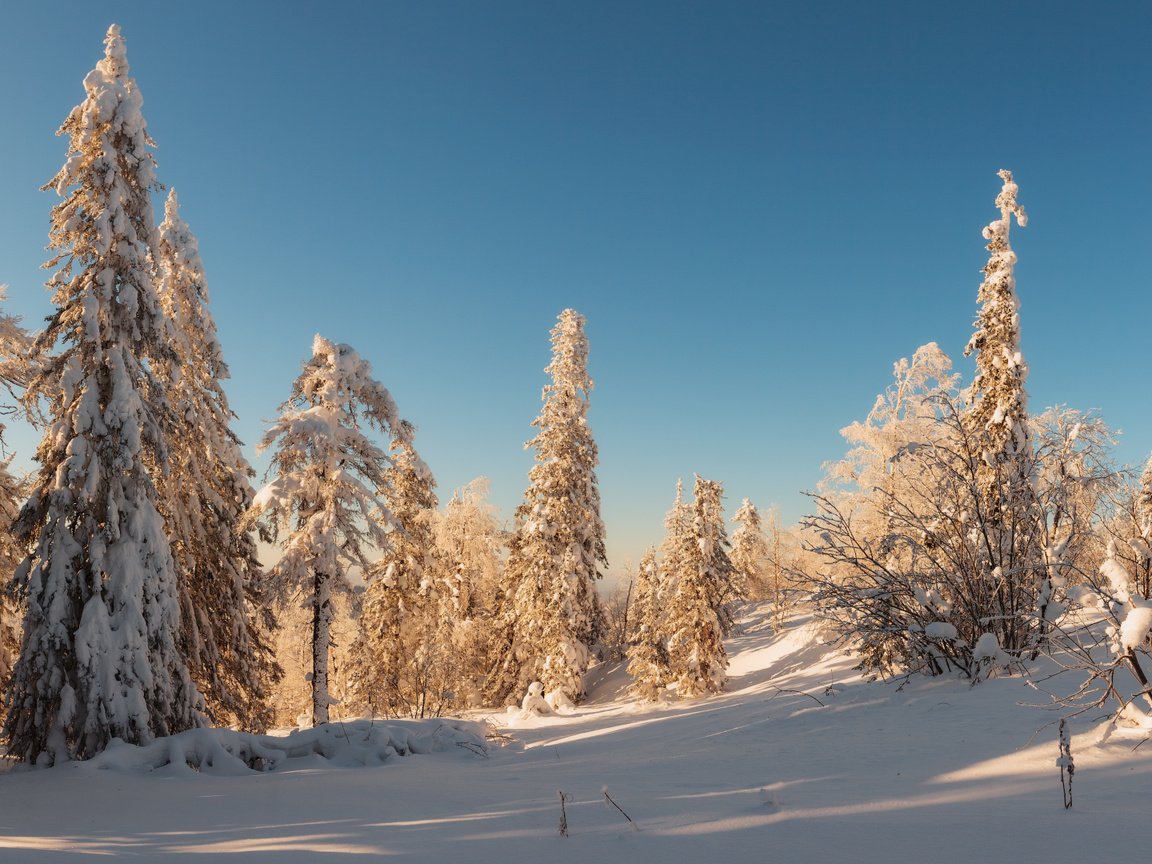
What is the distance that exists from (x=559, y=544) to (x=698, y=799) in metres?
22.4

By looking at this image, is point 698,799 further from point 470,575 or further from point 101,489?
point 470,575

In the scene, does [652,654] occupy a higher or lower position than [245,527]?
lower

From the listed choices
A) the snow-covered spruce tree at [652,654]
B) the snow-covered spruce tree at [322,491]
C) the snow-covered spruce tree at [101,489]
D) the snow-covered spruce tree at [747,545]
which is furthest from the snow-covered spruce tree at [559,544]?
the snow-covered spruce tree at [747,545]

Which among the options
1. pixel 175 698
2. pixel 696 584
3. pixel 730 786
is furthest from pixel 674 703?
pixel 730 786

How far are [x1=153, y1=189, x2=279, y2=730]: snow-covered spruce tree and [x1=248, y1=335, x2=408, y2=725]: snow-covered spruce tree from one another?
845 mm

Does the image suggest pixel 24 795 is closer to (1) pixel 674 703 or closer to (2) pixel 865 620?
(2) pixel 865 620

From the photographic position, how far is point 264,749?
767 centimetres

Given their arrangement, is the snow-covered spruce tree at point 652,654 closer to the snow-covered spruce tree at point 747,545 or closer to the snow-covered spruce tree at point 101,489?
the snow-covered spruce tree at point 101,489

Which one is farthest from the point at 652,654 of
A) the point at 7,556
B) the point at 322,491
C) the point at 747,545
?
the point at 747,545

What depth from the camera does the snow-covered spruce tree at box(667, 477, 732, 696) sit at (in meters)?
23.6

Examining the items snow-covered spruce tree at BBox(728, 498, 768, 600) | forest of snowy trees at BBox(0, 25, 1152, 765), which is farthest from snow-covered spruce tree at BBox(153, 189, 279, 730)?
snow-covered spruce tree at BBox(728, 498, 768, 600)

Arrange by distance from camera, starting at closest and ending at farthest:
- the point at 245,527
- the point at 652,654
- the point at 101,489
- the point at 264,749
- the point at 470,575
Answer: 1. the point at 264,749
2. the point at 101,489
3. the point at 245,527
4. the point at 652,654
5. the point at 470,575

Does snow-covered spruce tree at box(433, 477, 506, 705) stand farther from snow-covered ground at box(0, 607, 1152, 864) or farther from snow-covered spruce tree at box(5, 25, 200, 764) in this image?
snow-covered ground at box(0, 607, 1152, 864)

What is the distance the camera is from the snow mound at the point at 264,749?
7402mm
